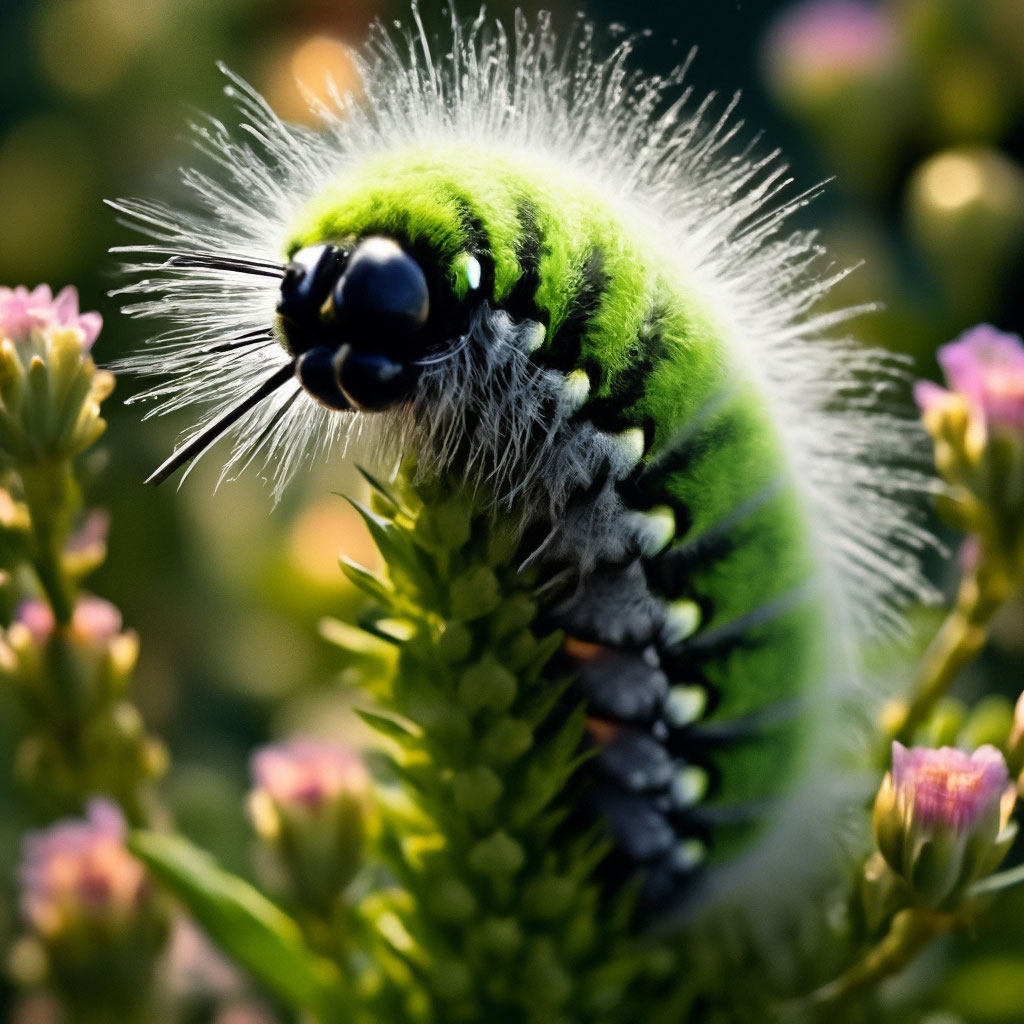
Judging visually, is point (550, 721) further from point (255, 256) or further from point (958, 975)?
point (958, 975)

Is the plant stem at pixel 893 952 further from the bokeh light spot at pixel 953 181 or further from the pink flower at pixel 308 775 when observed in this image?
the bokeh light spot at pixel 953 181

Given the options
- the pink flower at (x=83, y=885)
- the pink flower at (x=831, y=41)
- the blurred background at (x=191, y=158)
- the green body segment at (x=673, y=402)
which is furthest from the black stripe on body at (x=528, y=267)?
the pink flower at (x=831, y=41)

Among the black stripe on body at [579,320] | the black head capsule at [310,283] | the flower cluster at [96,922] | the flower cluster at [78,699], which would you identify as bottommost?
the flower cluster at [96,922]

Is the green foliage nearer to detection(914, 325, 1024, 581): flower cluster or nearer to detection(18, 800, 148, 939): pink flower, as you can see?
detection(18, 800, 148, 939): pink flower

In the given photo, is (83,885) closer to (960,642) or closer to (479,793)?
(479,793)

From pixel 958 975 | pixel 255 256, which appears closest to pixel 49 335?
pixel 255 256
